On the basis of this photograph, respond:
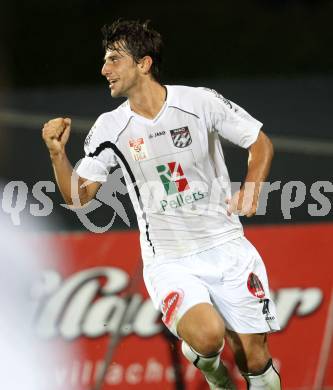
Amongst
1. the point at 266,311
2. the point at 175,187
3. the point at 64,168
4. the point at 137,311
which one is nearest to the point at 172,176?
the point at 175,187

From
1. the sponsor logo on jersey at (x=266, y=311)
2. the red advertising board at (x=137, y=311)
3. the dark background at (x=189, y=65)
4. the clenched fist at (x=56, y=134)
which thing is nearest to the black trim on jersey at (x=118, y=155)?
the clenched fist at (x=56, y=134)

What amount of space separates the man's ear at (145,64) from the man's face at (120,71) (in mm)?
26

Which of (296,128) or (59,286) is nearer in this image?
(59,286)

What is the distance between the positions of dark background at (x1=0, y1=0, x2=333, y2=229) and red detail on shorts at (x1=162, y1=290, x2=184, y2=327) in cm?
289

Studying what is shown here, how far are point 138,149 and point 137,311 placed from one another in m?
1.66

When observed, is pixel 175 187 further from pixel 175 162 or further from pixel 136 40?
pixel 136 40

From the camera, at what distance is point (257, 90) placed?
859 cm

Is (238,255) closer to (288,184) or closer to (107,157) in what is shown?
(107,157)

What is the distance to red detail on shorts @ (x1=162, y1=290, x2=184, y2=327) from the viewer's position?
4426 mm

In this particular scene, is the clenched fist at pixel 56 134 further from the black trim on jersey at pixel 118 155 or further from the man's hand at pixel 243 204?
the man's hand at pixel 243 204

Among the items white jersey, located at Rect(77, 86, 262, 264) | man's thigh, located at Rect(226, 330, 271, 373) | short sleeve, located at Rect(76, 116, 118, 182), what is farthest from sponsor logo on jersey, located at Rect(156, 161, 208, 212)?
man's thigh, located at Rect(226, 330, 271, 373)

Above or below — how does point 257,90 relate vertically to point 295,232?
above

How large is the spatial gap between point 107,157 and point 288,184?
2596 mm

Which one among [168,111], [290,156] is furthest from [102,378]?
[290,156]
